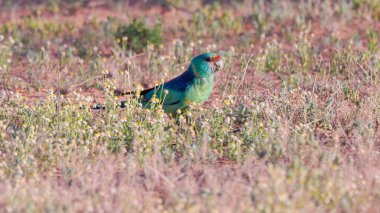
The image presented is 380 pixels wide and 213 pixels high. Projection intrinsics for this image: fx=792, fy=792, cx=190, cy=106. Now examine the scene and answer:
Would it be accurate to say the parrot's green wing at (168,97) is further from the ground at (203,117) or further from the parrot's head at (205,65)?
the parrot's head at (205,65)

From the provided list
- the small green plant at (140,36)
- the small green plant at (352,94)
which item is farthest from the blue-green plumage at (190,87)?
the small green plant at (140,36)

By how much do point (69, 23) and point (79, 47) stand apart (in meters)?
1.09

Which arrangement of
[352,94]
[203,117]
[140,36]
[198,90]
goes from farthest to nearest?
[140,36], [352,94], [198,90], [203,117]

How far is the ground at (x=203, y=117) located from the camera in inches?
216

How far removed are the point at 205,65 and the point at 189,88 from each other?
33 cm

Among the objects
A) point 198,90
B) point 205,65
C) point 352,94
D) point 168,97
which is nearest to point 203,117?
point 198,90

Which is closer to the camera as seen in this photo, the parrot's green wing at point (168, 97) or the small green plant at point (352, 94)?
the parrot's green wing at point (168, 97)

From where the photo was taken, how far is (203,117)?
7.41 m

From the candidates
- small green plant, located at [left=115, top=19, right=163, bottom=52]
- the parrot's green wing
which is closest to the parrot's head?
the parrot's green wing

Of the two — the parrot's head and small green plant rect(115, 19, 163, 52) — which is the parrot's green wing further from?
small green plant rect(115, 19, 163, 52)

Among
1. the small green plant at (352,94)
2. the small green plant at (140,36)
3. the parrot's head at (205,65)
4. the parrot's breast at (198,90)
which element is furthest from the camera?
the small green plant at (140,36)

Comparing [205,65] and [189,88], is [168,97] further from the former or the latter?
[205,65]

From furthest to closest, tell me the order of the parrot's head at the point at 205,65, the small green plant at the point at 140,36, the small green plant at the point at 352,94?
the small green plant at the point at 140,36, the small green plant at the point at 352,94, the parrot's head at the point at 205,65

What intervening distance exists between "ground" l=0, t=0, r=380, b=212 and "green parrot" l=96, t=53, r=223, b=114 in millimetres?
146
